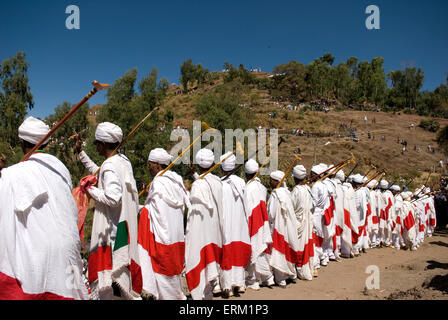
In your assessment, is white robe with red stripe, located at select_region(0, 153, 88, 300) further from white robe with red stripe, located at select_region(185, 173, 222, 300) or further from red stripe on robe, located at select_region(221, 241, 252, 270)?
red stripe on robe, located at select_region(221, 241, 252, 270)

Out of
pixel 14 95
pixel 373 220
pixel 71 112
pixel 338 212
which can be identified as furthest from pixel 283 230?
pixel 14 95

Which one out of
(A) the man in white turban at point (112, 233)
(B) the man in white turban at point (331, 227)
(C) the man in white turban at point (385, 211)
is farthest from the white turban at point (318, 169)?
(A) the man in white turban at point (112, 233)

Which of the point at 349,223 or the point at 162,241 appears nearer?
the point at 162,241

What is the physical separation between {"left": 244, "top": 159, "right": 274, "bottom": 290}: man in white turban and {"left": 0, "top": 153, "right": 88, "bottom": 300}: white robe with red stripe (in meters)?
4.16

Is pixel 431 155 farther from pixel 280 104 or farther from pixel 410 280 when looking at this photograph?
pixel 410 280

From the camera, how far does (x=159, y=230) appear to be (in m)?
4.66

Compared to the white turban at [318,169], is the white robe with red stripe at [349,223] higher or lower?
lower

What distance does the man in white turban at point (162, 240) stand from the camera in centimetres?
462

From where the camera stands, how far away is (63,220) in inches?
108

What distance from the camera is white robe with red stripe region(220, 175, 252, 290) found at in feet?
19.1

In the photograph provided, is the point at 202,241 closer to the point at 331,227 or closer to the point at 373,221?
the point at 331,227

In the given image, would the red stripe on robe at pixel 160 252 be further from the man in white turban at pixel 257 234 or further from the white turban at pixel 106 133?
the man in white turban at pixel 257 234

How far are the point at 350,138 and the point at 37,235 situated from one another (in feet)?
165

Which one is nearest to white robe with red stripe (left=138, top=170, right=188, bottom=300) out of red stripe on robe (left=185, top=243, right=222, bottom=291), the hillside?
red stripe on robe (left=185, top=243, right=222, bottom=291)
